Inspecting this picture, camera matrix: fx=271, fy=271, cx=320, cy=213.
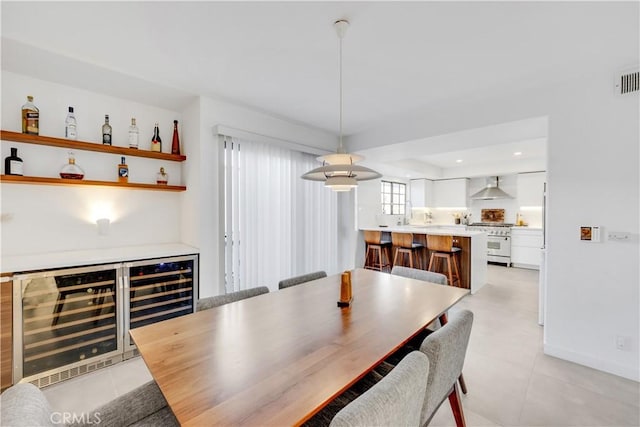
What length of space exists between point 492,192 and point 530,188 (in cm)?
79

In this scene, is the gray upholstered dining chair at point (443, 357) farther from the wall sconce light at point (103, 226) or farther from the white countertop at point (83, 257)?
the wall sconce light at point (103, 226)

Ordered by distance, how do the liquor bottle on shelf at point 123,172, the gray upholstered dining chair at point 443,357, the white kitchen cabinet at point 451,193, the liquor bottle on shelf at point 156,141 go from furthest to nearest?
1. the white kitchen cabinet at point 451,193
2. the liquor bottle on shelf at point 156,141
3. the liquor bottle on shelf at point 123,172
4. the gray upholstered dining chair at point 443,357

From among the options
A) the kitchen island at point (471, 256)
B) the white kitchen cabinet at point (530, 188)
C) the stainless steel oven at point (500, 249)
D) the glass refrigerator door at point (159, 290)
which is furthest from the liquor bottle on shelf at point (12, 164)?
the white kitchen cabinet at point (530, 188)

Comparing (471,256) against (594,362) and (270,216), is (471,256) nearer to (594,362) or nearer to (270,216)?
(594,362)

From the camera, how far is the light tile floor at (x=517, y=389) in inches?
71.6

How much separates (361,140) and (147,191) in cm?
297

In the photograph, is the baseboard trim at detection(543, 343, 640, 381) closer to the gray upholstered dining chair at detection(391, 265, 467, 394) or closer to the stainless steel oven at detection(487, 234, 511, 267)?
the gray upholstered dining chair at detection(391, 265, 467, 394)

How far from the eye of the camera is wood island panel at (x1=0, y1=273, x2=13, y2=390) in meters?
1.92

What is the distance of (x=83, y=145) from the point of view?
255cm

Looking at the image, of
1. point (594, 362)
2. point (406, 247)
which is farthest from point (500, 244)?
point (594, 362)

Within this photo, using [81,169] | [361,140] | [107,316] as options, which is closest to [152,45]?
[81,169]

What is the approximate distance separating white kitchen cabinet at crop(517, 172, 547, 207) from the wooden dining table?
6.22m

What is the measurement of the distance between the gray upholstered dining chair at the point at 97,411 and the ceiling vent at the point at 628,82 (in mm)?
3817

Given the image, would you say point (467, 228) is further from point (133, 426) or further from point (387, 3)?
point (133, 426)
